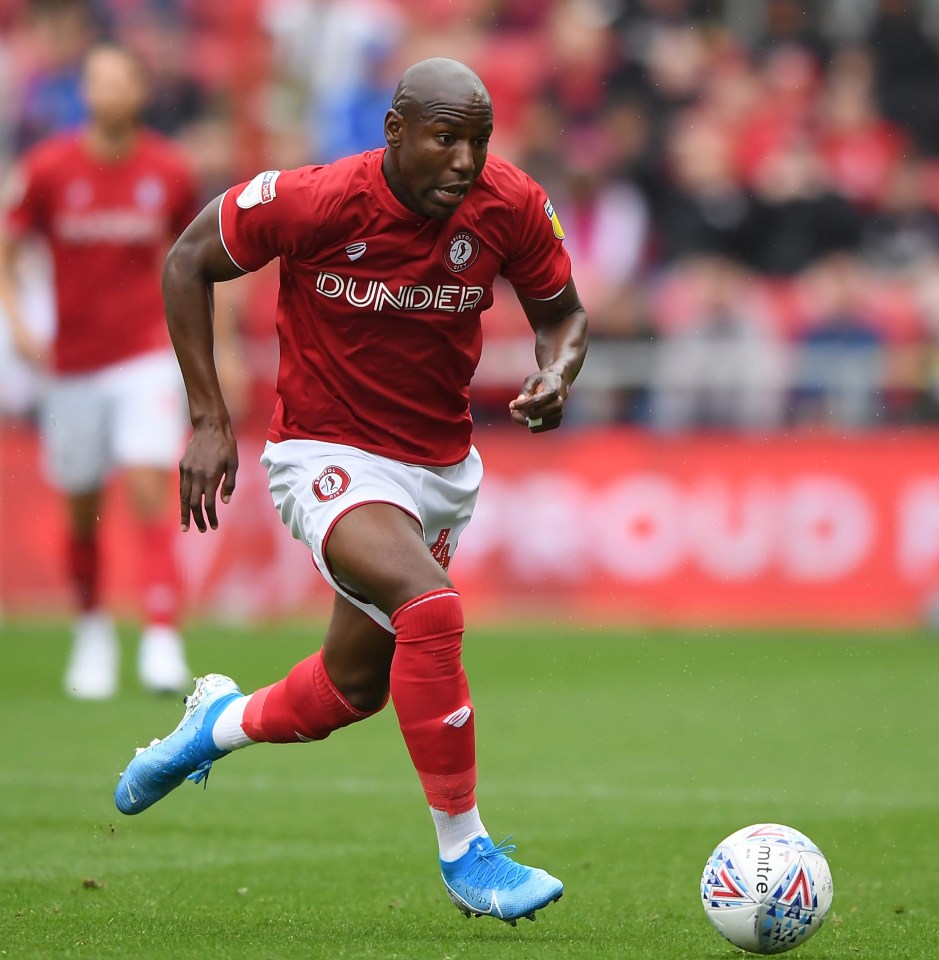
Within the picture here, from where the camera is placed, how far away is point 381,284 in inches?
208

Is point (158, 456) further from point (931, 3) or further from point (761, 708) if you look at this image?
point (931, 3)

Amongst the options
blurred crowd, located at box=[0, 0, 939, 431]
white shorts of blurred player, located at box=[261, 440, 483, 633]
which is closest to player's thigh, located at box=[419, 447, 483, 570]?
white shorts of blurred player, located at box=[261, 440, 483, 633]

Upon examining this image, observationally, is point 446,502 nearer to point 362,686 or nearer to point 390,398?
point 390,398

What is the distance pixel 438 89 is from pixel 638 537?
8.84 metres

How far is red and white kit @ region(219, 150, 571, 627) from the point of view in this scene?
206 inches

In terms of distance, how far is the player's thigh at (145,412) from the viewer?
32.3 ft

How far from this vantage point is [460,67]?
5.09 m

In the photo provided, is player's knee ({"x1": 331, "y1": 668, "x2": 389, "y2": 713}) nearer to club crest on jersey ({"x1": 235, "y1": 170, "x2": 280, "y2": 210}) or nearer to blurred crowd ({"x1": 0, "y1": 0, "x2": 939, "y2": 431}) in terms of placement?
club crest on jersey ({"x1": 235, "y1": 170, "x2": 280, "y2": 210})

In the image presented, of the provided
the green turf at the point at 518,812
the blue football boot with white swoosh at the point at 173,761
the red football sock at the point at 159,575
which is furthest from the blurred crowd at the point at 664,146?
the blue football boot with white swoosh at the point at 173,761

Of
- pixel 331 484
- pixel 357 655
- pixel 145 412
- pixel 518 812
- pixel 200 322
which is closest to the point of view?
pixel 331 484

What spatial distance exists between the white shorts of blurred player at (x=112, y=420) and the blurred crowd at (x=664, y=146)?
4207mm

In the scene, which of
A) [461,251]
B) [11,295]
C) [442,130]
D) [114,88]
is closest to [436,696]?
[461,251]

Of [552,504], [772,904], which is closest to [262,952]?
[772,904]

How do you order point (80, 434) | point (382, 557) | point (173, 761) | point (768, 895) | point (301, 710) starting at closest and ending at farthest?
point (768, 895), point (382, 557), point (301, 710), point (173, 761), point (80, 434)
